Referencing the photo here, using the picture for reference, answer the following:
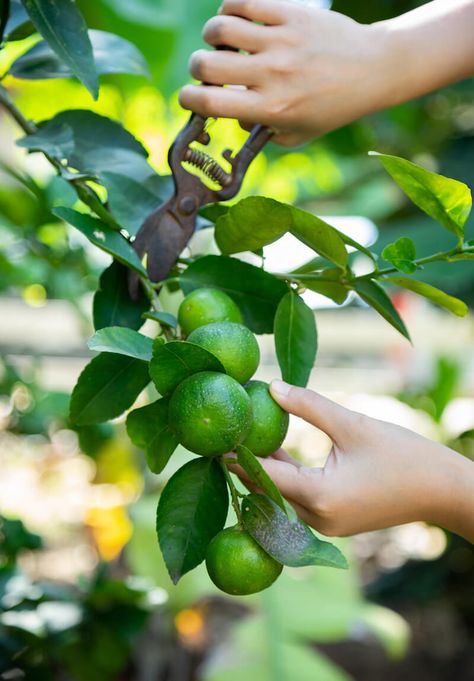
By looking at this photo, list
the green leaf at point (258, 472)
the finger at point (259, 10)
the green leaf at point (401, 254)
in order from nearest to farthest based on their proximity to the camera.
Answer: the green leaf at point (258, 472) < the green leaf at point (401, 254) < the finger at point (259, 10)

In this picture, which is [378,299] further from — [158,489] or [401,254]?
[158,489]

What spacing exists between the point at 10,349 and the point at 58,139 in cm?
133

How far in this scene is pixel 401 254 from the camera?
521 mm

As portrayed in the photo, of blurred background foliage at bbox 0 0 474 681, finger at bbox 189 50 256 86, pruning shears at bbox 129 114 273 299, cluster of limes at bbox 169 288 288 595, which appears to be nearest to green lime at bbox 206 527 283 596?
cluster of limes at bbox 169 288 288 595

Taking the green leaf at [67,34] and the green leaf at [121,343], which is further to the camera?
the green leaf at [67,34]

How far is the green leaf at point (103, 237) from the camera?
0.51 meters

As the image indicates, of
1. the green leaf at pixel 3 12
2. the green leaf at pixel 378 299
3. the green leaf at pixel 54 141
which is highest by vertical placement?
the green leaf at pixel 3 12

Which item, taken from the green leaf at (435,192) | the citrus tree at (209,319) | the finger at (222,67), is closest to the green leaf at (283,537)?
the citrus tree at (209,319)

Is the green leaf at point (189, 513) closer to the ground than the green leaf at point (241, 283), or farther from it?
closer to the ground

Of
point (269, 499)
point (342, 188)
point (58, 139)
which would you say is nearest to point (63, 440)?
point (58, 139)

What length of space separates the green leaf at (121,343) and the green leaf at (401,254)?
165mm

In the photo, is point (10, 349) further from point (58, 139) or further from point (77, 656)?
point (58, 139)

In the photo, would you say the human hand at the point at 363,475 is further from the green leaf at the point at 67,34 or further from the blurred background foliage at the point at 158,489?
the blurred background foliage at the point at 158,489

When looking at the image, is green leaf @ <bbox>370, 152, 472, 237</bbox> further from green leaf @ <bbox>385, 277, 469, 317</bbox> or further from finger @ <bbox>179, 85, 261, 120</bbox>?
finger @ <bbox>179, 85, 261, 120</bbox>
